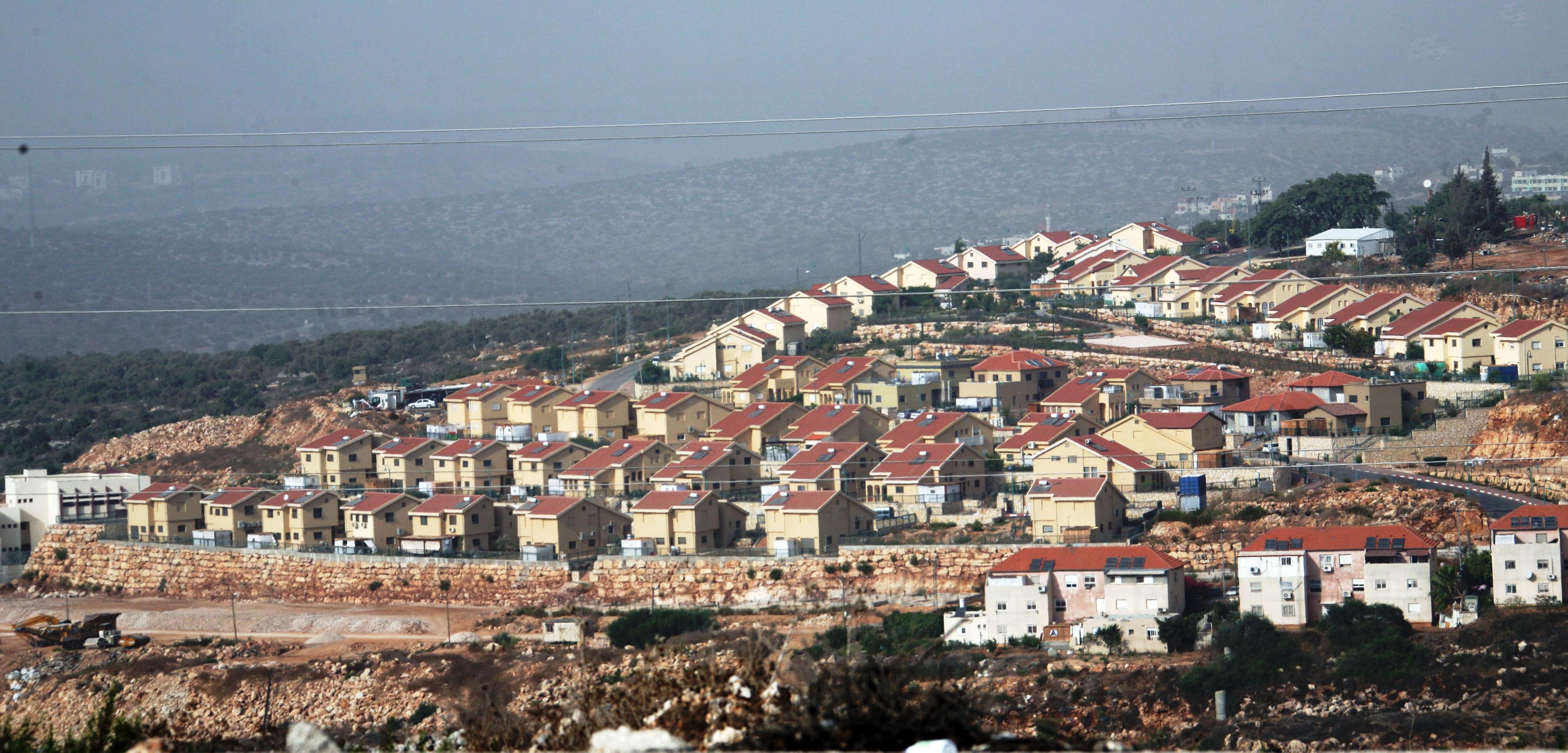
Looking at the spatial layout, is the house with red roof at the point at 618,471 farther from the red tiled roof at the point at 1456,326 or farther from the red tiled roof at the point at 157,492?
the red tiled roof at the point at 1456,326

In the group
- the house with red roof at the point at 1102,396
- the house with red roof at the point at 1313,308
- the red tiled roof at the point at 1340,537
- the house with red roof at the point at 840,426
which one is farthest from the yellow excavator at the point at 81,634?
the house with red roof at the point at 1313,308

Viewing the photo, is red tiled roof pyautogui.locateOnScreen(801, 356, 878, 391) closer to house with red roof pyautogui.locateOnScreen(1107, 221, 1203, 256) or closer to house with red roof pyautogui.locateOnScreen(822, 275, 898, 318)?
house with red roof pyautogui.locateOnScreen(822, 275, 898, 318)

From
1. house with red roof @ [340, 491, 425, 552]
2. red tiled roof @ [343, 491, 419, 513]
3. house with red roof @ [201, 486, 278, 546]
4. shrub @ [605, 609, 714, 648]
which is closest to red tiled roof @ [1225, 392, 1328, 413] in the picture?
shrub @ [605, 609, 714, 648]

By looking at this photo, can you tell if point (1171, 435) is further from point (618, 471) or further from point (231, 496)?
point (231, 496)

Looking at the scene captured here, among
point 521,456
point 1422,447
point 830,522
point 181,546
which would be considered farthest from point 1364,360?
point 181,546

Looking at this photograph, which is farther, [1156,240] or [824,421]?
[1156,240]

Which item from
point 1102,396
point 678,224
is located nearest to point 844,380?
point 1102,396
